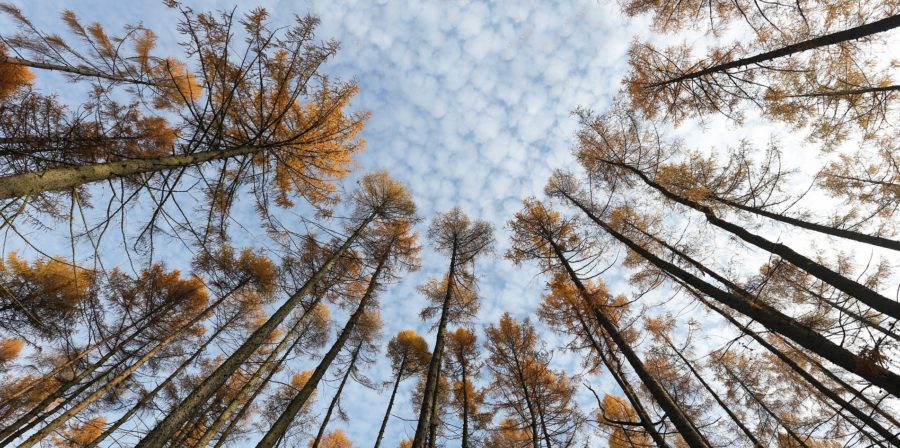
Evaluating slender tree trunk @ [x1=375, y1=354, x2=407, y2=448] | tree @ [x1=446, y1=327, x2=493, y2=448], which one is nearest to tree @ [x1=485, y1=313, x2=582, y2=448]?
tree @ [x1=446, y1=327, x2=493, y2=448]

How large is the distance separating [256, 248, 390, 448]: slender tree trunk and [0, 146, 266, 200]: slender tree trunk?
449 cm

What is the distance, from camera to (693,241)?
850 cm

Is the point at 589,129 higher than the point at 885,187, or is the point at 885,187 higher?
the point at 589,129

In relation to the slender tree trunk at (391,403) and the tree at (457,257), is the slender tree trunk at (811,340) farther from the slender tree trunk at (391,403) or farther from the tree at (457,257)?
the slender tree trunk at (391,403)

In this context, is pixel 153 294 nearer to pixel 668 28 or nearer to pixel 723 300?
pixel 723 300

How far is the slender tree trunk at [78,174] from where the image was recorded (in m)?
2.60

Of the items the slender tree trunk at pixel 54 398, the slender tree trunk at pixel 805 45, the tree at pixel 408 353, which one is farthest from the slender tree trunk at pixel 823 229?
the slender tree trunk at pixel 54 398

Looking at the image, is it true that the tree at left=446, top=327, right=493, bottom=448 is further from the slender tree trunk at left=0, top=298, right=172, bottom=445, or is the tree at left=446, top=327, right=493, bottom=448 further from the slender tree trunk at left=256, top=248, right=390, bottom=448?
the slender tree trunk at left=0, top=298, right=172, bottom=445

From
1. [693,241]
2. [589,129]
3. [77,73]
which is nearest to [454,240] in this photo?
[589,129]

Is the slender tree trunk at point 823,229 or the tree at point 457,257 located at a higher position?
the tree at point 457,257

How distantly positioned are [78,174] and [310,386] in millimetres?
5208

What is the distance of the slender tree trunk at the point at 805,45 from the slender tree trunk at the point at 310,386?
8.49 metres

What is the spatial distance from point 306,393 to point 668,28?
1026 cm

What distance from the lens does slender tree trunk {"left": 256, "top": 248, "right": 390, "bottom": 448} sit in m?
5.67
